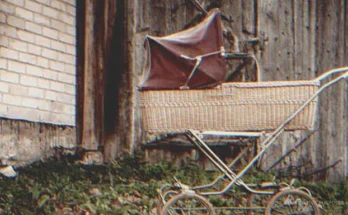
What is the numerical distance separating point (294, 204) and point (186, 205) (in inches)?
35.3

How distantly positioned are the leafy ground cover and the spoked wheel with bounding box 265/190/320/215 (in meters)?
0.79

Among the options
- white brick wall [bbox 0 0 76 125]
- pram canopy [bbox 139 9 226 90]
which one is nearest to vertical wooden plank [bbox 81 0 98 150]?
white brick wall [bbox 0 0 76 125]

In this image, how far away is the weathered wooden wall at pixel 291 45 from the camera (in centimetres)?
888

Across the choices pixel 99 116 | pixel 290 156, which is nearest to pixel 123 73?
pixel 99 116

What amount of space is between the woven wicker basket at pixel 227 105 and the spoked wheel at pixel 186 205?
54 centimetres

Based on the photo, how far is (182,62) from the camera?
256 inches

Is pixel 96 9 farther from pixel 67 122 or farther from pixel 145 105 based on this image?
pixel 145 105

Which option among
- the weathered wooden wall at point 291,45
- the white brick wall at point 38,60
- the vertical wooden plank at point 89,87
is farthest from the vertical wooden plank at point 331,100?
the white brick wall at point 38,60

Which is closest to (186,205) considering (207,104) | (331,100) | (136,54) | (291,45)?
(207,104)

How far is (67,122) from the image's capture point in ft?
29.0

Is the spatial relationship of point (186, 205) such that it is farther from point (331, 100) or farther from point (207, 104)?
point (331, 100)

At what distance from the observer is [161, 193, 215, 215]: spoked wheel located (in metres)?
6.20

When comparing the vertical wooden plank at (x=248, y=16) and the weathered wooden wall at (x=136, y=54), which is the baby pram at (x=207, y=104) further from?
the vertical wooden plank at (x=248, y=16)

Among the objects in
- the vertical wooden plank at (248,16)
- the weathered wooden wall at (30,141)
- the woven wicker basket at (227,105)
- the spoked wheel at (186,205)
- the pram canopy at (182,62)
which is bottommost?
the spoked wheel at (186,205)
